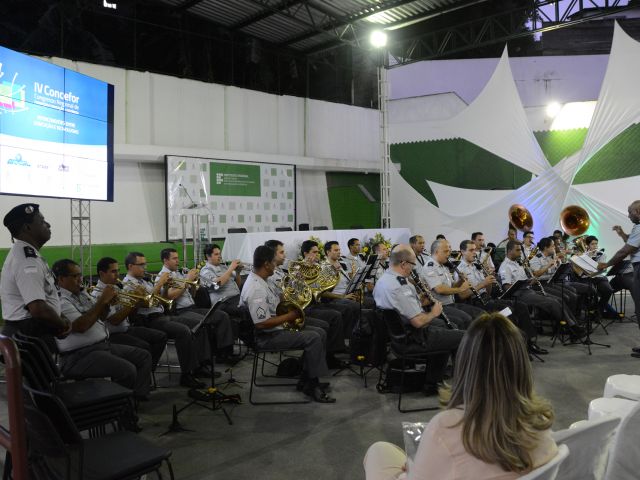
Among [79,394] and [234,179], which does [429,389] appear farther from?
[234,179]

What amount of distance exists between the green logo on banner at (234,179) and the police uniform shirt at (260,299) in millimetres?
8159

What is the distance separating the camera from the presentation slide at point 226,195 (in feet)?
40.3

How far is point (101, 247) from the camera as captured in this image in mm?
10547

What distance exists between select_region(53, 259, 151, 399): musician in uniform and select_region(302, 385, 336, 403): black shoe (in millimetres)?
1502

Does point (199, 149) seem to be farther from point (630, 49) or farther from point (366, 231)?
point (630, 49)

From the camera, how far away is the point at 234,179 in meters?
13.5

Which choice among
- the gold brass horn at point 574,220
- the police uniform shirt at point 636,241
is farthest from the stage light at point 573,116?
the police uniform shirt at point 636,241

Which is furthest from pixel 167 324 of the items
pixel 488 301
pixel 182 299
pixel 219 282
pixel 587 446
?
pixel 587 446

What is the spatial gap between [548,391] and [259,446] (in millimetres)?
3013

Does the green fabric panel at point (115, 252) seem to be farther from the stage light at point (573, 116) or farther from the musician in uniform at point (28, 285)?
the stage light at point (573, 116)

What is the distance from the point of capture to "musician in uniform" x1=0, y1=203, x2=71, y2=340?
155 inches

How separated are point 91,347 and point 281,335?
1.66 metres

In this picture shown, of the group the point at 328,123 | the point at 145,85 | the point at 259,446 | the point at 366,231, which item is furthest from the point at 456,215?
the point at 259,446

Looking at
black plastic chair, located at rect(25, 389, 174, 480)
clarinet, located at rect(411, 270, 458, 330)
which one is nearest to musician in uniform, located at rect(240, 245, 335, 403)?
clarinet, located at rect(411, 270, 458, 330)
